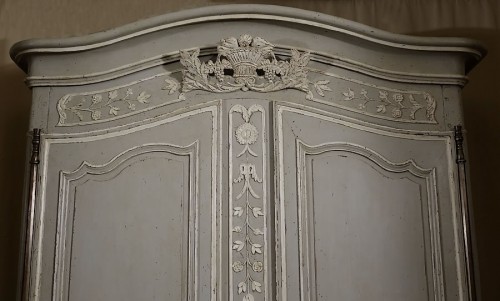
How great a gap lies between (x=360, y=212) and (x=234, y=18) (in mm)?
558

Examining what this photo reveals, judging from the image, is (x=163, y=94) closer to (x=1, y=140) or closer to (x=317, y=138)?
(x=317, y=138)

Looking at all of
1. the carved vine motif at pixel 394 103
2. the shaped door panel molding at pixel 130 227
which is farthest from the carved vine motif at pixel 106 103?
the carved vine motif at pixel 394 103

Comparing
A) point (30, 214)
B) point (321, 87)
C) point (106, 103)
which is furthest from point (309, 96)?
point (30, 214)

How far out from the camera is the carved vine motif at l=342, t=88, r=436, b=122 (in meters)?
1.51

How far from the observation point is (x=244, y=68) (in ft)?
4.80

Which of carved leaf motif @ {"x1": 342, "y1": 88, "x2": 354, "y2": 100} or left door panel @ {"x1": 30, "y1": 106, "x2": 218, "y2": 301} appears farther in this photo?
carved leaf motif @ {"x1": 342, "y1": 88, "x2": 354, "y2": 100}

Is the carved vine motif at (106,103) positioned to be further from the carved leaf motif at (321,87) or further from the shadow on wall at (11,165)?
the shadow on wall at (11,165)

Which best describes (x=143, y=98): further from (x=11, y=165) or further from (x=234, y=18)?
(x=11, y=165)

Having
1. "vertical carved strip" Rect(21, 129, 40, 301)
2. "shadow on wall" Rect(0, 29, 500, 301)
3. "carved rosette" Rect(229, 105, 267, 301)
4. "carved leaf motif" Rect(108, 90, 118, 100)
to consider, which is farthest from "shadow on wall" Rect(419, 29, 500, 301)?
"vertical carved strip" Rect(21, 129, 40, 301)

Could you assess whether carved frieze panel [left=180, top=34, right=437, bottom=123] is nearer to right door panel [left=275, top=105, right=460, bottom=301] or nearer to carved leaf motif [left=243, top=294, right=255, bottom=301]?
right door panel [left=275, top=105, right=460, bottom=301]

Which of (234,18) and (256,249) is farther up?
(234,18)

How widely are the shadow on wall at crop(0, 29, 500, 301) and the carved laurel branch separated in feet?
2.92

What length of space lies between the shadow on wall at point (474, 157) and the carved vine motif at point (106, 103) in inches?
22.7

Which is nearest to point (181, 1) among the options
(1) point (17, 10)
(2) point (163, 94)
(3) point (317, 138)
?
(1) point (17, 10)
